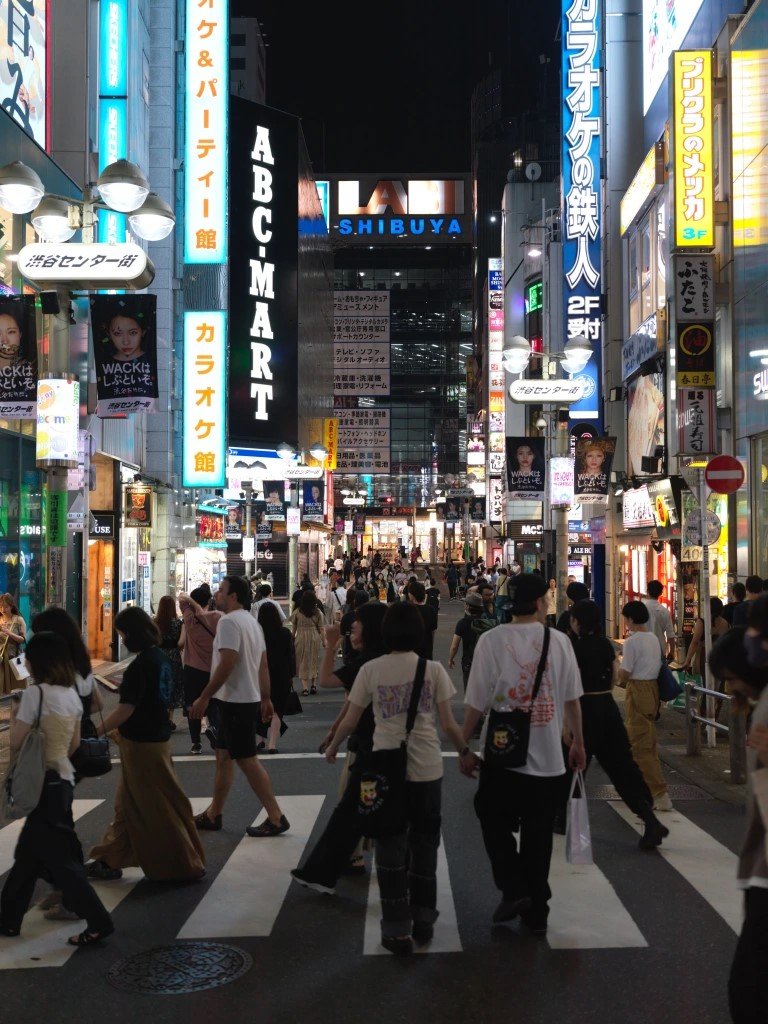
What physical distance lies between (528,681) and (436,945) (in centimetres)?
148

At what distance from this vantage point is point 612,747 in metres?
7.88

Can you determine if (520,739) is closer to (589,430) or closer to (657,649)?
(657,649)

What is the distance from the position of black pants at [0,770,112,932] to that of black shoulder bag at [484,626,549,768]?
Result: 2.24 metres

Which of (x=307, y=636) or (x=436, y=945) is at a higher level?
(x=307, y=636)

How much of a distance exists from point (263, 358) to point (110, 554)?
17191 mm

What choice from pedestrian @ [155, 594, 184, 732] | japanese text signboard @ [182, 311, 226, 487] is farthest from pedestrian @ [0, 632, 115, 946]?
japanese text signboard @ [182, 311, 226, 487]

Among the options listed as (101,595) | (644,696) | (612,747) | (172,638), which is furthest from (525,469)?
(612,747)

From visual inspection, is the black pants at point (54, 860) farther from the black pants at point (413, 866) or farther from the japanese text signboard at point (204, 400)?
the japanese text signboard at point (204, 400)

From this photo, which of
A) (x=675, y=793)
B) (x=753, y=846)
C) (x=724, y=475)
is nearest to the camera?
(x=753, y=846)

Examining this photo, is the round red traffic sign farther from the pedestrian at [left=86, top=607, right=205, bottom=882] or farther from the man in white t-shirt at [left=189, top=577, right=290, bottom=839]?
the pedestrian at [left=86, top=607, right=205, bottom=882]

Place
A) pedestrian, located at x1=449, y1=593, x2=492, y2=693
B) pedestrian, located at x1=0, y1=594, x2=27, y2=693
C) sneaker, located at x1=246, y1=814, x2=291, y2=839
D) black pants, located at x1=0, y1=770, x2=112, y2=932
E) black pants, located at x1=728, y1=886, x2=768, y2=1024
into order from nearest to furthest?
black pants, located at x1=728, y1=886, x2=768, y2=1024 < black pants, located at x1=0, y1=770, x2=112, y2=932 < sneaker, located at x1=246, y1=814, x2=291, y2=839 < pedestrian, located at x1=449, y1=593, x2=492, y2=693 < pedestrian, located at x1=0, y1=594, x2=27, y2=693

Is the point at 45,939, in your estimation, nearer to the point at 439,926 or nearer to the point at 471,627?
the point at 439,926

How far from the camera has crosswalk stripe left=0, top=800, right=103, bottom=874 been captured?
753 centimetres

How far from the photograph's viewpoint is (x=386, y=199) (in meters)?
107
